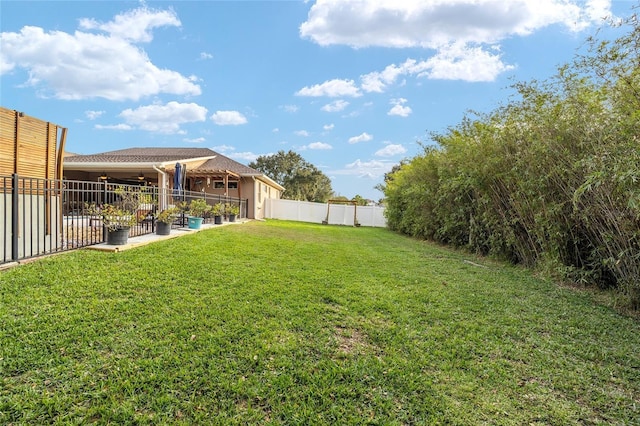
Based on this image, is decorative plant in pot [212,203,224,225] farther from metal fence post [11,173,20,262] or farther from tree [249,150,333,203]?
tree [249,150,333,203]

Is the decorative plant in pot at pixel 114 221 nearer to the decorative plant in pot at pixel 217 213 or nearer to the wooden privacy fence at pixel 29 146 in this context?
the wooden privacy fence at pixel 29 146

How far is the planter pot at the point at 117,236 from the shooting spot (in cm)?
473

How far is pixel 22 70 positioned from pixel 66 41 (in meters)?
1.82

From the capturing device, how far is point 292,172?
27.2 meters

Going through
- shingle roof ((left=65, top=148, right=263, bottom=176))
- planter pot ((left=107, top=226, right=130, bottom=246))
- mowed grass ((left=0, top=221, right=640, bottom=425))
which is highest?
shingle roof ((left=65, top=148, right=263, bottom=176))

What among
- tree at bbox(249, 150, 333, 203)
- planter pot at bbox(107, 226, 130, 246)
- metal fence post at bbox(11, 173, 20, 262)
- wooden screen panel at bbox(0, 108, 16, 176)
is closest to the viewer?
metal fence post at bbox(11, 173, 20, 262)

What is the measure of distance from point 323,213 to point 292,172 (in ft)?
33.0

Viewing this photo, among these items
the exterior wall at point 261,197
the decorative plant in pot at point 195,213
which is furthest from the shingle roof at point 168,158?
the decorative plant in pot at point 195,213

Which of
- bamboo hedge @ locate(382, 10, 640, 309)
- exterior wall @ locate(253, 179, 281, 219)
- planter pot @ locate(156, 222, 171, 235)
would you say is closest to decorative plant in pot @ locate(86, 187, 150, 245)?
planter pot @ locate(156, 222, 171, 235)

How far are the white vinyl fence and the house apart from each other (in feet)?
3.26

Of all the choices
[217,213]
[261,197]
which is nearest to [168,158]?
[261,197]

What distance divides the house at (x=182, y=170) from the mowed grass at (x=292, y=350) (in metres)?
8.16

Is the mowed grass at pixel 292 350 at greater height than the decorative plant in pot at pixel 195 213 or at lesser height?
Answer: lesser

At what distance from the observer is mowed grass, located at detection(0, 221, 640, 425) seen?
1.70m
